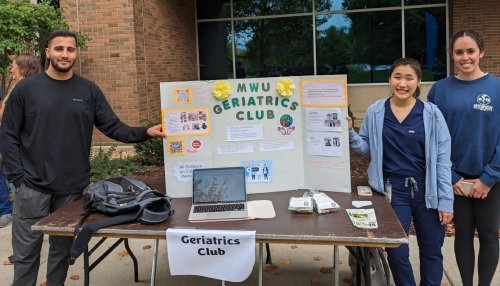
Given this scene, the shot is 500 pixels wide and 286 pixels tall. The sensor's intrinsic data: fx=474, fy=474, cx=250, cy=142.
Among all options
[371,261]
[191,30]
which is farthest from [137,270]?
[191,30]

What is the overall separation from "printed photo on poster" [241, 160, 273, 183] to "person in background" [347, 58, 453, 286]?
2.49ft

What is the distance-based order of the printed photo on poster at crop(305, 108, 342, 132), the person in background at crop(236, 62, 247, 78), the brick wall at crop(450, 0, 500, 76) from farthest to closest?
the person in background at crop(236, 62, 247, 78) < the brick wall at crop(450, 0, 500, 76) < the printed photo on poster at crop(305, 108, 342, 132)

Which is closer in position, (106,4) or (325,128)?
(325,128)

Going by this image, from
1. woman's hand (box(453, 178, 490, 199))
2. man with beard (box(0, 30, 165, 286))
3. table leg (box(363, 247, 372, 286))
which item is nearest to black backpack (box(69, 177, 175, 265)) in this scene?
man with beard (box(0, 30, 165, 286))

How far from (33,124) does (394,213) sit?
2.40 m

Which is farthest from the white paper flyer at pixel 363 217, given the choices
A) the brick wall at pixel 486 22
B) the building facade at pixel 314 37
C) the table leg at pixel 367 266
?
the brick wall at pixel 486 22

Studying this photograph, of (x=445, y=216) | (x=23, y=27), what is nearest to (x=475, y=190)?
(x=445, y=216)

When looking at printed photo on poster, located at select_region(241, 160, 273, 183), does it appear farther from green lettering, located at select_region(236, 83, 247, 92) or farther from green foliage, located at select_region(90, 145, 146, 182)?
green foliage, located at select_region(90, 145, 146, 182)

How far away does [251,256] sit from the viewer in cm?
273

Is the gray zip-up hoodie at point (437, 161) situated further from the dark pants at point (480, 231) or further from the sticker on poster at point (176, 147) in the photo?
the sticker on poster at point (176, 147)

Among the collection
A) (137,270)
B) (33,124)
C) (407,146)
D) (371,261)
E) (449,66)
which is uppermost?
(449,66)

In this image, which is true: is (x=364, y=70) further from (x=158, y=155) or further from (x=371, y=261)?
(x=371, y=261)

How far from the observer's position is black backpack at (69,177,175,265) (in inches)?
109

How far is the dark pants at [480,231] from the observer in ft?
10.4
